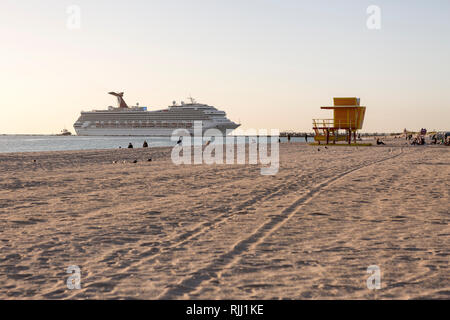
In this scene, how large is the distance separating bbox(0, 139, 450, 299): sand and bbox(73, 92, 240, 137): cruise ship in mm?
89751

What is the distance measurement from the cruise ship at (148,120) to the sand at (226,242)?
89751 mm

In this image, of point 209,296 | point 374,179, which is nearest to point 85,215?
point 209,296

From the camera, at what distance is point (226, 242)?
5.00 meters

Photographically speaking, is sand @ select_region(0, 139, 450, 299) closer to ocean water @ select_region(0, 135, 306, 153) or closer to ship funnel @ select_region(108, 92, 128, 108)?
ocean water @ select_region(0, 135, 306, 153)

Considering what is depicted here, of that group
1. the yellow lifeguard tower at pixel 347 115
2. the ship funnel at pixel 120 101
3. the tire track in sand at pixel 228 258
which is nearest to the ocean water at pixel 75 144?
the yellow lifeguard tower at pixel 347 115

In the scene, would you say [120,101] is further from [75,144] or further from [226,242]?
[226,242]

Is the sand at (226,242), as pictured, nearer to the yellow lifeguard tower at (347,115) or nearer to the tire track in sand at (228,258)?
the tire track in sand at (228,258)

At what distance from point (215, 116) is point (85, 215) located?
310ft

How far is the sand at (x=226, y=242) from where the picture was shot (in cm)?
358

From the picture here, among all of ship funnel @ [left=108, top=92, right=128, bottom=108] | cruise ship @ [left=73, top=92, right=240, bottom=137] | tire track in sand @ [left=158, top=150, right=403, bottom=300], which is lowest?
tire track in sand @ [left=158, top=150, right=403, bottom=300]

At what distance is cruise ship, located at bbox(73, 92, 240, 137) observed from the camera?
327 ft

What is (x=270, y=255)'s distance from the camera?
14.7ft

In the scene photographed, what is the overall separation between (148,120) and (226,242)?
102604mm

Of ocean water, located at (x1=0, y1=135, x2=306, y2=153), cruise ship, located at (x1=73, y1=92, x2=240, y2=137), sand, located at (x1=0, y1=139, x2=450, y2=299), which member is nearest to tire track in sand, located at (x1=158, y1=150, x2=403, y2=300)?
sand, located at (x1=0, y1=139, x2=450, y2=299)
